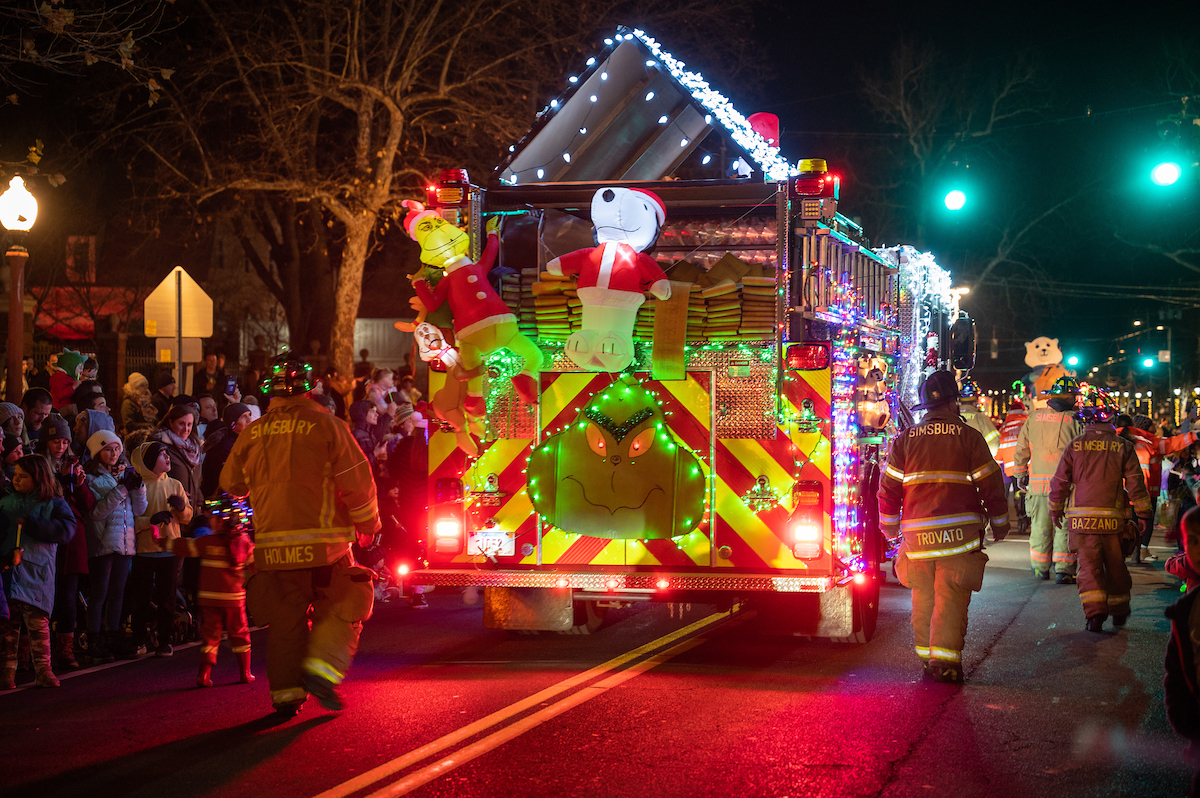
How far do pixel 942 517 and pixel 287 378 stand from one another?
395 centimetres

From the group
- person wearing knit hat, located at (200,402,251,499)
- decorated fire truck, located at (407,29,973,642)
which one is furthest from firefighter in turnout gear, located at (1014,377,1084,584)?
person wearing knit hat, located at (200,402,251,499)

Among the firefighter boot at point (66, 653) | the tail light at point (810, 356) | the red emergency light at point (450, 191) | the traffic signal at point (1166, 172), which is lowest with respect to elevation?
the firefighter boot at point (66, 653)

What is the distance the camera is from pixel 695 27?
22203mm

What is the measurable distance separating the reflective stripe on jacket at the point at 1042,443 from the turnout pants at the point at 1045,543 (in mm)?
141

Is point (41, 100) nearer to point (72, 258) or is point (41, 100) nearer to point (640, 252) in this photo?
point (72, 258)

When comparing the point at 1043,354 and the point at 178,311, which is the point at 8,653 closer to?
the point at 178,311

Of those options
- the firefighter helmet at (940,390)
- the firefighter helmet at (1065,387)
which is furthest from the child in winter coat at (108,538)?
the firefighter helmet at (1065,387)

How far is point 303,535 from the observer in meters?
6.25

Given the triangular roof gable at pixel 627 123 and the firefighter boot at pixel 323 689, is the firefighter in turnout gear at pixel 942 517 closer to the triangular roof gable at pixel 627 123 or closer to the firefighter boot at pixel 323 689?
the triangular roof gable at pixel 627 123

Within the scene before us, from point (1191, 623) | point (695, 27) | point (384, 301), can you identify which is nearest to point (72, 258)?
point (384, 301)

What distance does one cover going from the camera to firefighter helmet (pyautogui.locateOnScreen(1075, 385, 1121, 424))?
9.77 meters

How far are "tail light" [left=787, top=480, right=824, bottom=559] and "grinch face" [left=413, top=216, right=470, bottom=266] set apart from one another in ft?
8.93

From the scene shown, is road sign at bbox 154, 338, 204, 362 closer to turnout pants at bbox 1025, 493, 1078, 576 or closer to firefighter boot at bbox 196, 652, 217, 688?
firefighter boot at bbox 196, 652, 217, 688

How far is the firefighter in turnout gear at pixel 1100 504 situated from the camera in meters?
9.28
